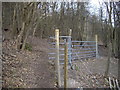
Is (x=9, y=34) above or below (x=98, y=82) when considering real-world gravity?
above

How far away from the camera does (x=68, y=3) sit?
424 inches

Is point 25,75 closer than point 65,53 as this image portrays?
No

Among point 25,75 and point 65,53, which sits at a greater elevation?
point 65,53

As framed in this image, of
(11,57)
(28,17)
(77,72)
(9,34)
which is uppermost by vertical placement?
(28,17)

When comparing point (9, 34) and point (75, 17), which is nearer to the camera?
point (9, 34)

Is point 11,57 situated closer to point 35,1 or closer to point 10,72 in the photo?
point 10,72

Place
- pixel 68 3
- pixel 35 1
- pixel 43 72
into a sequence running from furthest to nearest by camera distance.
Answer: pixel 68 3 < pixel 35 1 < pixel 43 72

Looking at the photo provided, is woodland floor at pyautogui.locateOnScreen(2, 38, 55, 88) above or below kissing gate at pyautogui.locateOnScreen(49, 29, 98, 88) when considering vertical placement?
Answer: below

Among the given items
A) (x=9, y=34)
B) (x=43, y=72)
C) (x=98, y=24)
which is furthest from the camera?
(x=98, y=24)

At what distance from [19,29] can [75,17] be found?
579 centimetres

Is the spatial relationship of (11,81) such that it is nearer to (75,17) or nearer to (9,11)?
(9,11)

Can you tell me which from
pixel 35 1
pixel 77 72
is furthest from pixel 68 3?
pixel 77 72

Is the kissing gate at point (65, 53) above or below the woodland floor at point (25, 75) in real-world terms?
above

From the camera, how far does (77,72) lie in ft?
15.5
